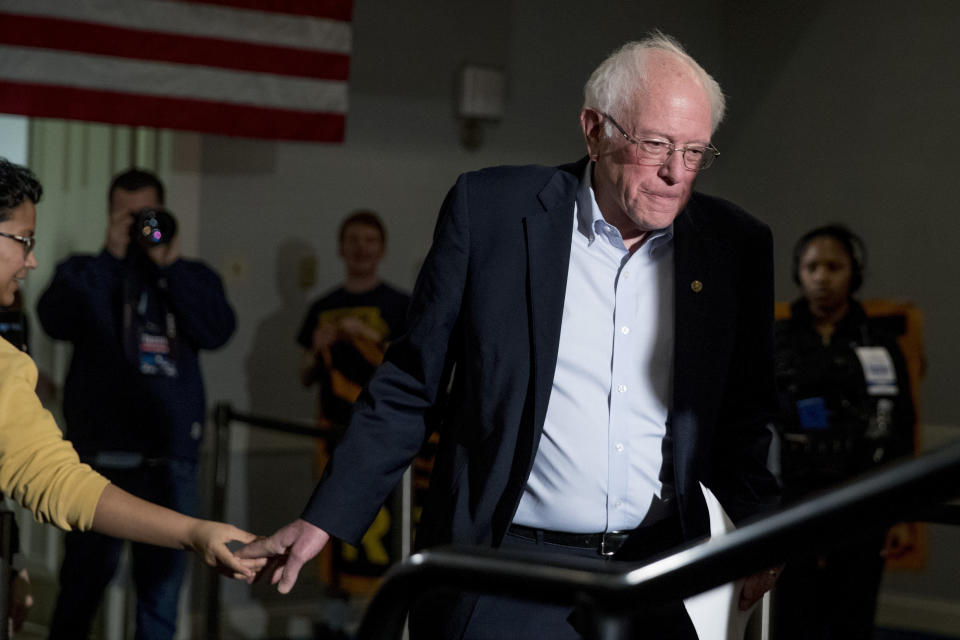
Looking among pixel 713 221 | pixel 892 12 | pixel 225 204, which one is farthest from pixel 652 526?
pixel 892 12

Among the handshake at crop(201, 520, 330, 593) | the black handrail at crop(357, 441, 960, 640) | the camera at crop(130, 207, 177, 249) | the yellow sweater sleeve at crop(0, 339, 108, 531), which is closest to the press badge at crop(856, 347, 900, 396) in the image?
the camera at crop(130, 207, 177, 249)

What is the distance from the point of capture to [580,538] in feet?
5.87

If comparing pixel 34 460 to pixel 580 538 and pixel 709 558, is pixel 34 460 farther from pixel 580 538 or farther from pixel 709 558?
Result: pixel 709 558

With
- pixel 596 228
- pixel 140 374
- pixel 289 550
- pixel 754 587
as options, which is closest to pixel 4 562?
pixel 289 550

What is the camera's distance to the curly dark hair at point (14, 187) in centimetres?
193

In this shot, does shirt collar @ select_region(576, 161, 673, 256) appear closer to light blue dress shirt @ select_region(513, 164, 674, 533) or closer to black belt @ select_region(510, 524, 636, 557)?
light blue dress shirt @ select_region(513, 164, 674, 533)

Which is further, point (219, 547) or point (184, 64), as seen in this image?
point (184, 64)

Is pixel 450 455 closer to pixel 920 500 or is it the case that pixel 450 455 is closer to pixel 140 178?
pixel 920 500

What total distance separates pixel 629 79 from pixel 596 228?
24 centimetres

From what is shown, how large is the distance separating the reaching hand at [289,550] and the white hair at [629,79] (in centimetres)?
79

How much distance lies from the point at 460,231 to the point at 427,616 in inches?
24.0

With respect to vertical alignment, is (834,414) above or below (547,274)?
below

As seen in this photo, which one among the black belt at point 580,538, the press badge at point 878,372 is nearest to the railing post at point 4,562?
the black belt at point 580,538

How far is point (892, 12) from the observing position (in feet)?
18.6
